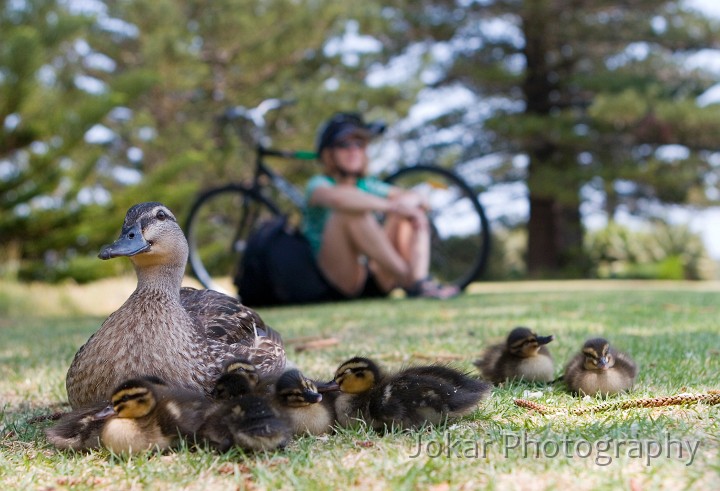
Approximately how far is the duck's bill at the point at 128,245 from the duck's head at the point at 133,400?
1.47ft

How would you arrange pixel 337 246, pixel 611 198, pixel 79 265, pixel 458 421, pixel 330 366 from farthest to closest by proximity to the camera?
pixel 611 198, pixel 79 265, pixel 337 246, pixel 330 366, pixel 458 421

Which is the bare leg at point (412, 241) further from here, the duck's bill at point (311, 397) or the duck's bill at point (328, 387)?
the duck's bill at point (311, 397)

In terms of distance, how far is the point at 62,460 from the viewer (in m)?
1.95

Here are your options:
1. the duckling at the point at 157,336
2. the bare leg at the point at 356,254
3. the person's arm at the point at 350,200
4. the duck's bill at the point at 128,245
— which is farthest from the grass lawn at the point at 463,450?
the bare leg at the point at 356,254

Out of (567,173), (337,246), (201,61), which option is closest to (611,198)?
(567,173)

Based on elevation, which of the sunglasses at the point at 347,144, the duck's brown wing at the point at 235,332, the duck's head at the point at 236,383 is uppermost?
the sunglasses at the point at 347,144

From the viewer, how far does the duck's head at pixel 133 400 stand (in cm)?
195

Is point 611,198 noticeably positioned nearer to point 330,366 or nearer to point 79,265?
point 79,265

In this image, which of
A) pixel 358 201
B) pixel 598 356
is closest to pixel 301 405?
pixel 598 356

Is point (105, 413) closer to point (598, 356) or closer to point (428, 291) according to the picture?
point (598, 356)

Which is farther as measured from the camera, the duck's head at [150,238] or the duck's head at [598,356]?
the duck's head at [598,356]

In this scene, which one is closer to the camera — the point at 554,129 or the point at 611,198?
the point at 554,129

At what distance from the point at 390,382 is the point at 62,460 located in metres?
0.96

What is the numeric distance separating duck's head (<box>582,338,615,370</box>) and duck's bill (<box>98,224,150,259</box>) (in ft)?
5.18
